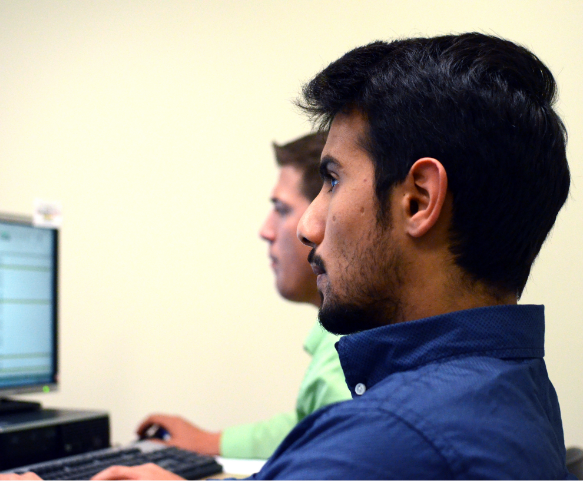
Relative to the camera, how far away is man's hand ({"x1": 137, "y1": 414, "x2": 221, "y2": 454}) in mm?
1438

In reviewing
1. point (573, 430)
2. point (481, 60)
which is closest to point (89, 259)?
point (573, 430)

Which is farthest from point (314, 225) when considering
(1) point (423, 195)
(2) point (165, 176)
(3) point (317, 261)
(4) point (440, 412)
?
(2) point (165, 176)

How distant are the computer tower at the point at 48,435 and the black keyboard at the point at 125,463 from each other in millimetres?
47

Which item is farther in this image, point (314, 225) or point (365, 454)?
point (314, 225)

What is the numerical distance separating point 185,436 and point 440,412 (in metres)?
1.04

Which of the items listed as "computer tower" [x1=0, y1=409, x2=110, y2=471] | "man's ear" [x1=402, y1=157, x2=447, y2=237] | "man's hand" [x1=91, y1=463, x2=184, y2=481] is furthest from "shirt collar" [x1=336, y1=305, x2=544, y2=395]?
"computer tower" [x1=0, y1=409, x2=110, y2=471]

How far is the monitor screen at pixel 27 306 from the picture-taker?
4.54 ft

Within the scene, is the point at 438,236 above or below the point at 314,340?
above

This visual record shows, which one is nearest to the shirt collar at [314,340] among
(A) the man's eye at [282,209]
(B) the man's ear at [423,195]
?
(A) the man's eye at [282,209]

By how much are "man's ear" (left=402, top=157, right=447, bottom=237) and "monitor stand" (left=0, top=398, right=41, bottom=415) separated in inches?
40.4

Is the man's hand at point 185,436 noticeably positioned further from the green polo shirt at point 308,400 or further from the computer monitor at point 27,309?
the computer monitor at point 27,309

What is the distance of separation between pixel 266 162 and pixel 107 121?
54 centimetres

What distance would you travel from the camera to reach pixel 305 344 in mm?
1532

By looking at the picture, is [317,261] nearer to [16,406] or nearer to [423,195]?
[423,195]
